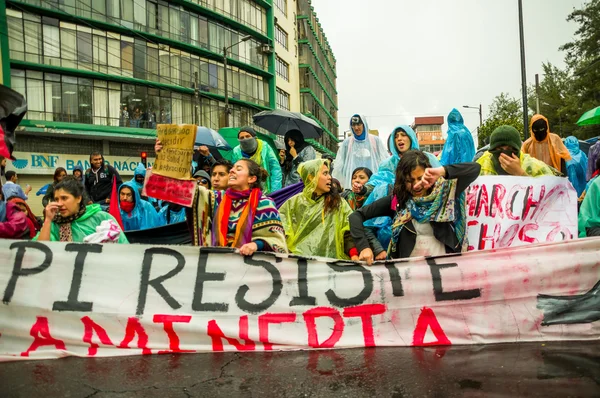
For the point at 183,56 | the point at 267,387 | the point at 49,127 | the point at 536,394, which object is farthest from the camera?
the point at 183,56

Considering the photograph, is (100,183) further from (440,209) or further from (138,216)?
(440,209)

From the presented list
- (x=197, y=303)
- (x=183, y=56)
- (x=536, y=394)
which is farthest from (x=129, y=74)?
(x=536, y=394)

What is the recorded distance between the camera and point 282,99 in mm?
46438

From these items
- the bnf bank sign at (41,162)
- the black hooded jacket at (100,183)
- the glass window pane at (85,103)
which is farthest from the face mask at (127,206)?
the glass window pane at (85,103)

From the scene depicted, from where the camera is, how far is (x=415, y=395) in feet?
9.53

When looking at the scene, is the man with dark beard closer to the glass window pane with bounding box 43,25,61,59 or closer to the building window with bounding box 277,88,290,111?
the glass window pane with bounding box 43,25,61,59

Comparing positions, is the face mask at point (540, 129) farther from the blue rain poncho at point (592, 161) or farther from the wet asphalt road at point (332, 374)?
the wet asphalt road at point (332, 374)

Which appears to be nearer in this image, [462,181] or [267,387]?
[267,387]

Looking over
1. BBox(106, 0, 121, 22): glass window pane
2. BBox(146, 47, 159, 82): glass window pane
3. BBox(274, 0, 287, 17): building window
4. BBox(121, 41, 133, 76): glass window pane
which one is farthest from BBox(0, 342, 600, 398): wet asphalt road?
BBox(274, 0, 287, 17): building window

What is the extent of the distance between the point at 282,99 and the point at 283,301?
1715 inches

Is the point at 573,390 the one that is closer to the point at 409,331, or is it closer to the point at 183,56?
the point at 409,331

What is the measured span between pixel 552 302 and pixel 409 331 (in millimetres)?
1096

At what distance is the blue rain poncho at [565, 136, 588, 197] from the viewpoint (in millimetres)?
7762

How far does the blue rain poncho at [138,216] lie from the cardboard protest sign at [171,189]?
2731mm
